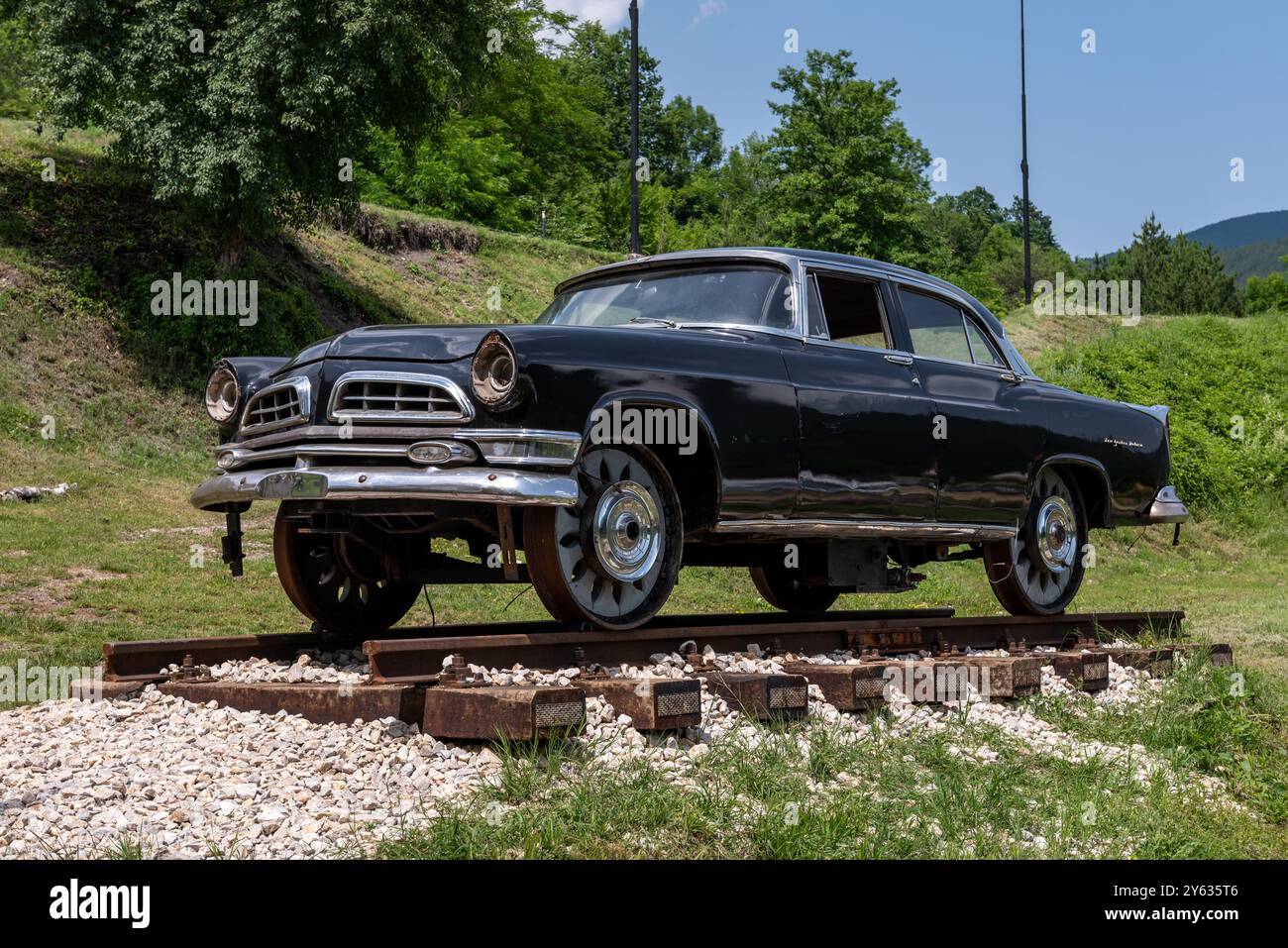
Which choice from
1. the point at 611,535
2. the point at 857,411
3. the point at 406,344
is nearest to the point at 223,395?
the point at 406,344

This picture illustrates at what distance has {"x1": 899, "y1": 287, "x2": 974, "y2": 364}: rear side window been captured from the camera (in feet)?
27.5

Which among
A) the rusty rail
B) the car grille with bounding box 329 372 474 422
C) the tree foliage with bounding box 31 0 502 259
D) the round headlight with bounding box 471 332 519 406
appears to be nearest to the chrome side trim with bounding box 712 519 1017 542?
the rusty rail

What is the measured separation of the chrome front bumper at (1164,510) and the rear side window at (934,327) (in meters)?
2.26

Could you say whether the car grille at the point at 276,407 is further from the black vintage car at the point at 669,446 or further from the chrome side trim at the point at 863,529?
the chrome side trim at the point at 863,529

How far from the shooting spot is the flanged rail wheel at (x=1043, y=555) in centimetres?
909

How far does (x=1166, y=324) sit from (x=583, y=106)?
3273 centimetres

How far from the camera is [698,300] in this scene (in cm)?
746

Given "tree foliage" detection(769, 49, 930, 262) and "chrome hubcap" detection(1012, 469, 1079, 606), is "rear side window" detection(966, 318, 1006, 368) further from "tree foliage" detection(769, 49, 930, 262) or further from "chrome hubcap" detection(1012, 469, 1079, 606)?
"tree foliage" detection(769, 49, 930, 262)

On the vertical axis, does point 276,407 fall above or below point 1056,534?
above

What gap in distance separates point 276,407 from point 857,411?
9.98ft

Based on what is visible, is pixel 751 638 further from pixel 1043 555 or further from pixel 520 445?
pixel 1043 555
